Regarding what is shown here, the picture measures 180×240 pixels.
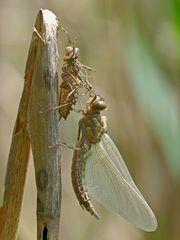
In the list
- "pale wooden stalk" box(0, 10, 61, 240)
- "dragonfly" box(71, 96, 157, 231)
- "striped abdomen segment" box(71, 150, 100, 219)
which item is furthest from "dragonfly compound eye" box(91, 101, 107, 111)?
"pale wooden stalk" box(0, 10, 61, 240)

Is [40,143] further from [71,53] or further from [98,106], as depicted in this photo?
[98,106]

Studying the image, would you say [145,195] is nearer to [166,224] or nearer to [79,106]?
[166,224]

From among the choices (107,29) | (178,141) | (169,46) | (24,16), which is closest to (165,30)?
(169,46)

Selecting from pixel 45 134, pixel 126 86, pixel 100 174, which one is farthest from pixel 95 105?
pixel 45 134

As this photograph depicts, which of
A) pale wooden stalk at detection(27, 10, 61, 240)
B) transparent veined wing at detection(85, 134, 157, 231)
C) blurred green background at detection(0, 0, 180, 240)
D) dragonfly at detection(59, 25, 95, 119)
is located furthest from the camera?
blurred green background at detection(0, 0, 180, 240)

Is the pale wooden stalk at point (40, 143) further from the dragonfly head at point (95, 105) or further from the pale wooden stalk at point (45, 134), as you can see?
the dragonfly head at point (95, 105)

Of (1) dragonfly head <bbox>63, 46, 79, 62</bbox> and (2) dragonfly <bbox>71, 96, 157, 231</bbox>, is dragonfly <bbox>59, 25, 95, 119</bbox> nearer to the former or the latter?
(1) dragonfly head <bbox>63, 46, 79, 62</bbox>
